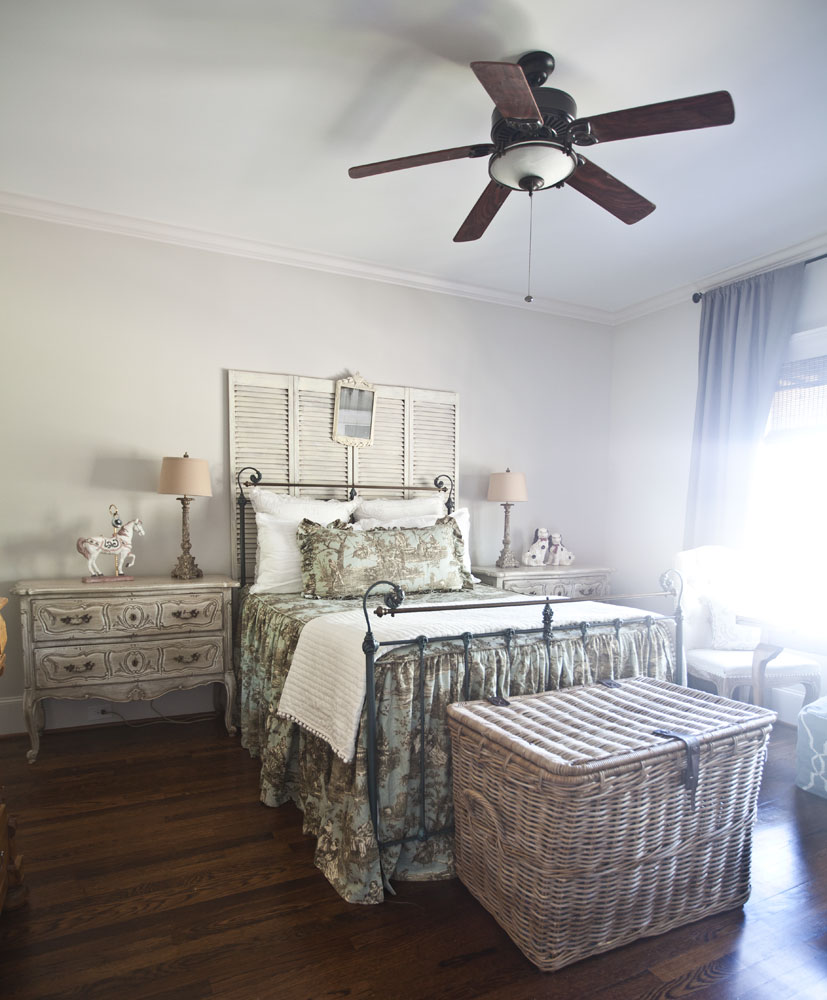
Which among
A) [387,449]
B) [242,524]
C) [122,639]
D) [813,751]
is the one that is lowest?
[813,751]

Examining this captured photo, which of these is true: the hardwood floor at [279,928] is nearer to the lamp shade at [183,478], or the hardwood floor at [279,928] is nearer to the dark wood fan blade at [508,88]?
the lamp shade at [183,478]

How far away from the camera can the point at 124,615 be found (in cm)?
309

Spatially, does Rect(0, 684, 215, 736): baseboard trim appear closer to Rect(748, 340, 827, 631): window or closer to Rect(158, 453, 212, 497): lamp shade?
Rect(158, 453, 212, 497): lamp shade

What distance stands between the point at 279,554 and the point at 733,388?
308cm

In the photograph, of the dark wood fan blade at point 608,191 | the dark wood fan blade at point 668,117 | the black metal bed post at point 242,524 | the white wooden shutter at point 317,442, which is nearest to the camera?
the dark wood fan blade at point 668,117

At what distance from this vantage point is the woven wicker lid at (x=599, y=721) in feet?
5.47

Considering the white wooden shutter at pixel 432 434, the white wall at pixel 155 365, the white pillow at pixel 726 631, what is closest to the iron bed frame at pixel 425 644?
the white pillow at pixel 726 631

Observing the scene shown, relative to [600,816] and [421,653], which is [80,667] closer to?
[421,653]

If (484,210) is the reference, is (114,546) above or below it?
below

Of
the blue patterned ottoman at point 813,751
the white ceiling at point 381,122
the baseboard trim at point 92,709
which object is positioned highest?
the white ceiling at point 381,122

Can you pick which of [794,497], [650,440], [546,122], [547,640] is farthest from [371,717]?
[650,440]

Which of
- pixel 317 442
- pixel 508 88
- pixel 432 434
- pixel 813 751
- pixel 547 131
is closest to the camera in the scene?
pixel 508 88

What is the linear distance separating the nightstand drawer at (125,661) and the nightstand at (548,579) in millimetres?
1808

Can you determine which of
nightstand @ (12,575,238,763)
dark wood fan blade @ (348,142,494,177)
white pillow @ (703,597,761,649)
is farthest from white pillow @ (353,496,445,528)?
dark wood fan blade @ (348,142,494,177)
